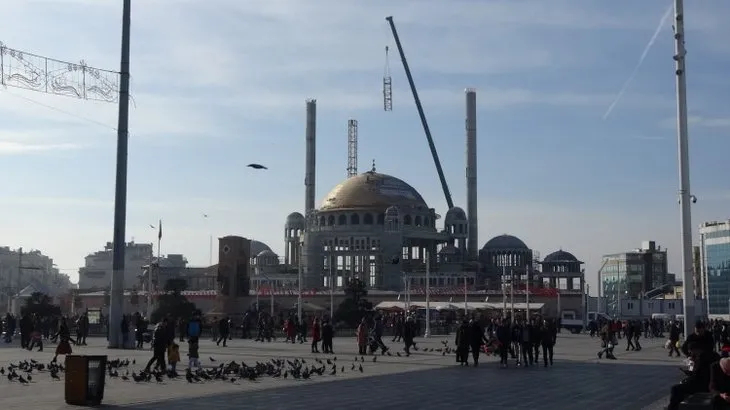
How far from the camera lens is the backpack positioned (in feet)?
80.2

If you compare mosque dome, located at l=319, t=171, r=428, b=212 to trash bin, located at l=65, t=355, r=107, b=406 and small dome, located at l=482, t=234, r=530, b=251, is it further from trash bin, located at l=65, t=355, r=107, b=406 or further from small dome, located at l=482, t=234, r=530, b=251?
trash bin, located at l=65, t=355, r=107, b=406

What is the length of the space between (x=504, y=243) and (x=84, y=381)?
116m

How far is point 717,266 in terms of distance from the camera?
11819 centimetres

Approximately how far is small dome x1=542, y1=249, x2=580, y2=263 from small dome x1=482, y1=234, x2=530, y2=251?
14.7 feet

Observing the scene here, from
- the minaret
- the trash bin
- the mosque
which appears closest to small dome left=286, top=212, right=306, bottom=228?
the mosque

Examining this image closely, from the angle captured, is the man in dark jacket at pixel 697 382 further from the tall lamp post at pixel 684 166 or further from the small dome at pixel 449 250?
the small dome at pixel 449 250

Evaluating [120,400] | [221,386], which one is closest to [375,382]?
[221,386]

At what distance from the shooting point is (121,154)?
34969 mm

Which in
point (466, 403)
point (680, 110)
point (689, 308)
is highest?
point (680, 110)

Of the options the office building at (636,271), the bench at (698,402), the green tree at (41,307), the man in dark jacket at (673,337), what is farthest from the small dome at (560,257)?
the bench at (698,402)

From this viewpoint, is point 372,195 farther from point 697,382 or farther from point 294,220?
point 697,382

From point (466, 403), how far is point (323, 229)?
4222 inches

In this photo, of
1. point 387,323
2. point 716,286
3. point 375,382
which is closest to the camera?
point 375,382

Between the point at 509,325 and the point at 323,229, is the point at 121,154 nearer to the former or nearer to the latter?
the point at 509,325
